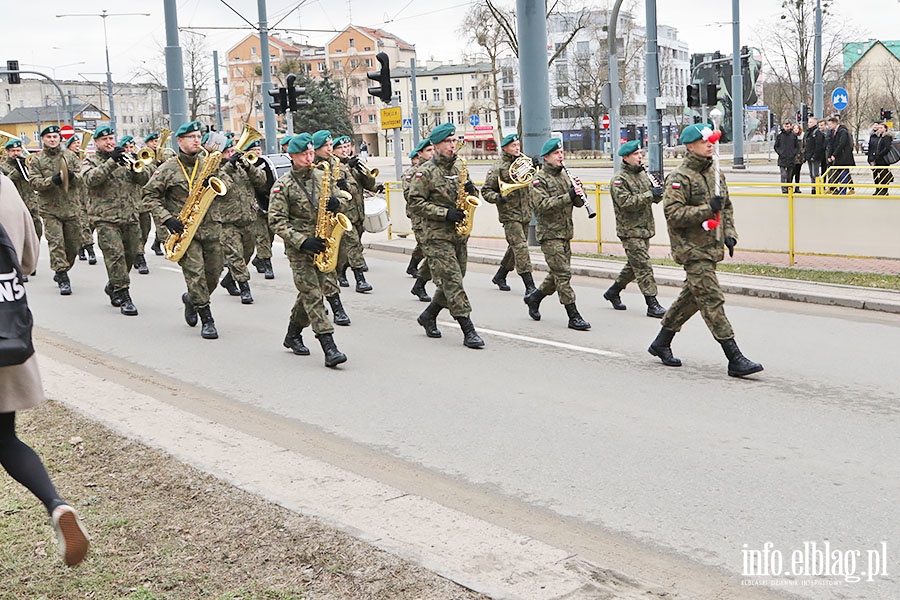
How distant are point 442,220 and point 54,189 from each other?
698 cm

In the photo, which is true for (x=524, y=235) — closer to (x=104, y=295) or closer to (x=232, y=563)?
(x=104, y=295)

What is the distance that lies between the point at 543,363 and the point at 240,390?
2.59 metres

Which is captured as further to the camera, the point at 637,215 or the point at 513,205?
the point at 513,205

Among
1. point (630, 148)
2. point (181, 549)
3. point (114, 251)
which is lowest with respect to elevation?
point (181, 549)

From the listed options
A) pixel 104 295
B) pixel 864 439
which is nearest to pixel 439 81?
pixel 104 295

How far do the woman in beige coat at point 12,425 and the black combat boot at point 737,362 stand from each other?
551 centimetres

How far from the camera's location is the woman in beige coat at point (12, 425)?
438 centimetres

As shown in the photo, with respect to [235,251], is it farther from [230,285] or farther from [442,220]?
[442,220]

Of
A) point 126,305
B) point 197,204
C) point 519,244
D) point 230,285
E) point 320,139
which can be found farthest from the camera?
point 230,285

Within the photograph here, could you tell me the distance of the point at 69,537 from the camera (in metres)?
4.37

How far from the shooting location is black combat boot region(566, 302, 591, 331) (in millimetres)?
11125

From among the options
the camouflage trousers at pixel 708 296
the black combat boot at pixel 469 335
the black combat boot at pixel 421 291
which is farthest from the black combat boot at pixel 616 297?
the camouflage trousers at pixel 708 296

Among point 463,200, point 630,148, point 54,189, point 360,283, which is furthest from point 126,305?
point 630,148

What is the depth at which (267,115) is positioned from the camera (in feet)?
112
